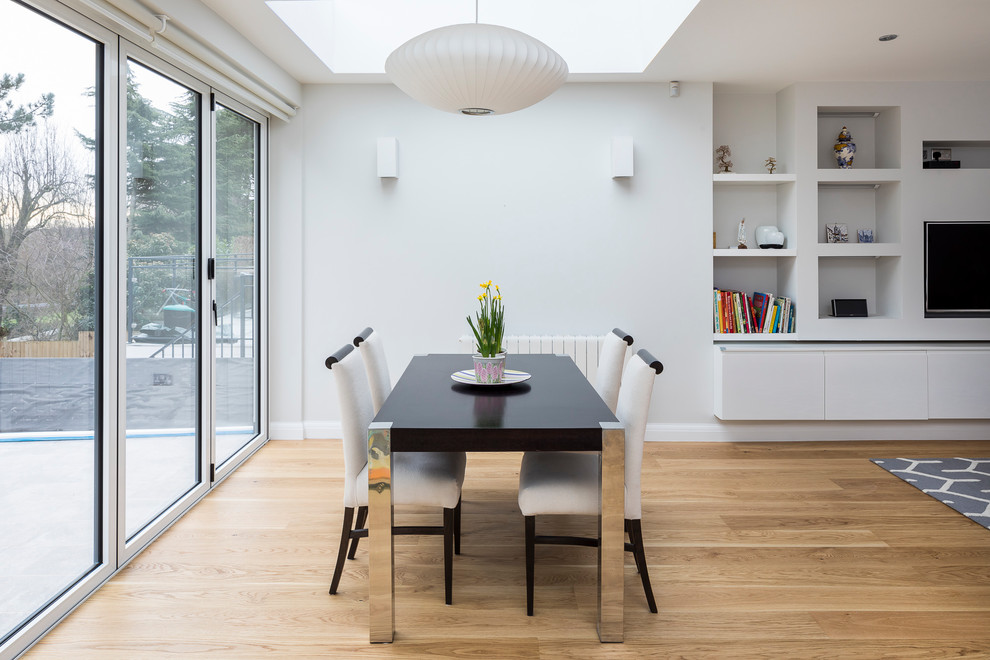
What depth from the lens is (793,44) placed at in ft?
12.5

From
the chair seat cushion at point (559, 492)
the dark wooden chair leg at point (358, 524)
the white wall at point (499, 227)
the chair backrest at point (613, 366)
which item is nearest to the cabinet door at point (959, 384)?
the white wall at point (499, 227)

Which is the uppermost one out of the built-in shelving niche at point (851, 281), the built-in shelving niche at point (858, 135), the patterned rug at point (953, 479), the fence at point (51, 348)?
→ the built-in shelving niche at point (858, 135)

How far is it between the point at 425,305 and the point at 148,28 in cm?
246

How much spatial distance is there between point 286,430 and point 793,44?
419 centimetres

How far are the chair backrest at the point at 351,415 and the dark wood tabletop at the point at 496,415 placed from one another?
129 mm

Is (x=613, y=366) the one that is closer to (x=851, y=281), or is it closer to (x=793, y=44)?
(x=793, y=44)

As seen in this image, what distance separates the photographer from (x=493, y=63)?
226 centimetres

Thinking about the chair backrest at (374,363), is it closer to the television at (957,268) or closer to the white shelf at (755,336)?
the white shelf at (755,336)

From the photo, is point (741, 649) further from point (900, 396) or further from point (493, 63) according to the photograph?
point (900, 396)

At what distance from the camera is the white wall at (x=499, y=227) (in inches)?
183

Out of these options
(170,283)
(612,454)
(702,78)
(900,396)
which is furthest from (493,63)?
(900,396)

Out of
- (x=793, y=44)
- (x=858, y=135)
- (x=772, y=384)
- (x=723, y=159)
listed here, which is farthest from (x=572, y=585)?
(x=858, y=135)

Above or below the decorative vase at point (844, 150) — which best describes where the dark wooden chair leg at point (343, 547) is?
below

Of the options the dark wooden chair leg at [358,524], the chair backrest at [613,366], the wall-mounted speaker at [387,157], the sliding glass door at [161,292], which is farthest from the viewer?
the wall-mounted speaker at [387,157]
